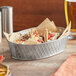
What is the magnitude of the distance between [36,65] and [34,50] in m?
0.07

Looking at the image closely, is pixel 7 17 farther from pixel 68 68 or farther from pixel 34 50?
pixel 68 68

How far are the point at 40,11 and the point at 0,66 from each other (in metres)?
0.93

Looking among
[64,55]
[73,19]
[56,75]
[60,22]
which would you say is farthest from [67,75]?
[60,22]

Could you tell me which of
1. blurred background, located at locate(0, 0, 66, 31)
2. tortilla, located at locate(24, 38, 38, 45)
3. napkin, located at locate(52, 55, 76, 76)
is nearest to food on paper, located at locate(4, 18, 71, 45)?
tortilla, located at locate(24, 38, 38, 45)

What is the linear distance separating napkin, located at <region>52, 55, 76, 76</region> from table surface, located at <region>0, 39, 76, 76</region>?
34 millimetres

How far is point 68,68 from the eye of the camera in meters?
1.18

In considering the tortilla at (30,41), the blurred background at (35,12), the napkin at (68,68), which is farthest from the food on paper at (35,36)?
the blurred background at (35,12)

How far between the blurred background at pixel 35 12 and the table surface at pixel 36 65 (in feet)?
1.63

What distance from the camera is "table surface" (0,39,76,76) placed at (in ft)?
3.78

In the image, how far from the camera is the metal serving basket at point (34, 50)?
126 cm

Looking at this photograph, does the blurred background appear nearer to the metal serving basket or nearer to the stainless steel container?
the stainless steel container

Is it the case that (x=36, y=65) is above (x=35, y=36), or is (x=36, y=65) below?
below

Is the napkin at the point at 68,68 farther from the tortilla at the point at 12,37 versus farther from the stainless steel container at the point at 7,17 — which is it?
the stainless steel container at the point at 7,17

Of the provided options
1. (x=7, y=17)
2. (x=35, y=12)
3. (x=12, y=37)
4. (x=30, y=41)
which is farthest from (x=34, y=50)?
(x=35, y=12)
